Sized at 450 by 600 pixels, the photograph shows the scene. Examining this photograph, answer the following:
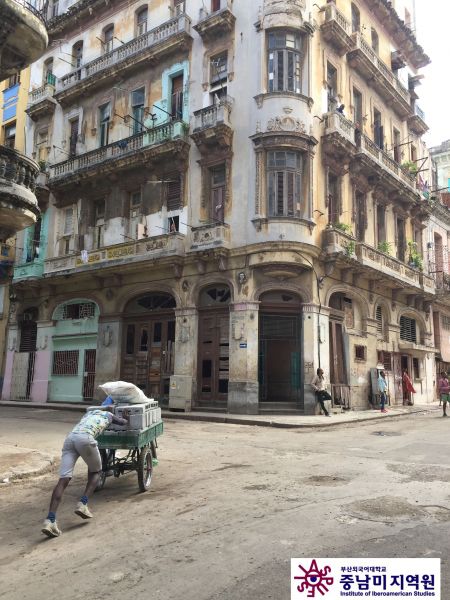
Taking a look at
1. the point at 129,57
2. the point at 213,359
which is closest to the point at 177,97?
the point at 129,57

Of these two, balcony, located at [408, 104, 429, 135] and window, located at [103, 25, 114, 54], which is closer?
window, located at [103, 25, 114, 54]

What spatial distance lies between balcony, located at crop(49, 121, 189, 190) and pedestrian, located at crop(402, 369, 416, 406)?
1419cm

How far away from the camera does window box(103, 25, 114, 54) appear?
2596 cm

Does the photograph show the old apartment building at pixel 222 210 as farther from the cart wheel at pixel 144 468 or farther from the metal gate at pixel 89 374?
the cart wheel at pixel 144 468

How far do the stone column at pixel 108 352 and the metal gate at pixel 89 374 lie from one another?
50 cm

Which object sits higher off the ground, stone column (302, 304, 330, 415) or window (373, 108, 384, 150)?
window (373, 108, 384, 150)

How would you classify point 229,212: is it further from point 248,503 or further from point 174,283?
point 248,503

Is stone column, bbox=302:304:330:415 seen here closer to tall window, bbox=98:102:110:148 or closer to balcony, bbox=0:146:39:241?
balcony, bbox=0:146:39:241

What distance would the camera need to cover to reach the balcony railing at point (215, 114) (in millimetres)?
20141

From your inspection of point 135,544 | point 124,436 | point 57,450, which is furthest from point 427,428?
point 135,544

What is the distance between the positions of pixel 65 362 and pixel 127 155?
9.82 metres

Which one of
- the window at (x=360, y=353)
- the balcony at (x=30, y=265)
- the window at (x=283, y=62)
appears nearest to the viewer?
the window at (x=283, y=62)

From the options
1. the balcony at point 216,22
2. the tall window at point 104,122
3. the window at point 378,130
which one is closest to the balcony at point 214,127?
the balcony at point 216,22

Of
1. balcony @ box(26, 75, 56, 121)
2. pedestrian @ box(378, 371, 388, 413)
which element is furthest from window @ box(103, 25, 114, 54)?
pedestrian @ box(378, 371, 388, 413)
